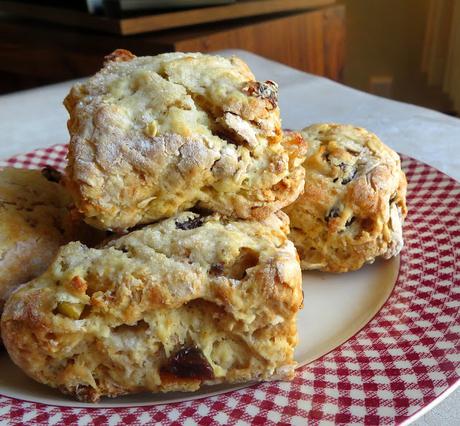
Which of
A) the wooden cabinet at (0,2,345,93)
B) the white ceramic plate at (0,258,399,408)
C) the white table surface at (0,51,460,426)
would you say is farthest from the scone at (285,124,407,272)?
the wooden cabinet at (0,2,345,93)

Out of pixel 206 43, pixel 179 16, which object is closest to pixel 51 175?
pixel 206 43

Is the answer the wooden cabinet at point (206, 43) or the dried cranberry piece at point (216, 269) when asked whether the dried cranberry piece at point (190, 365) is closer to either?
the dried cranberry piece at point (216, 269)

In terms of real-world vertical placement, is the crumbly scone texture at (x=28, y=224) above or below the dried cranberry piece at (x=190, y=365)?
above

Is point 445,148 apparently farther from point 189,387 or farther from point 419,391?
point 189,387

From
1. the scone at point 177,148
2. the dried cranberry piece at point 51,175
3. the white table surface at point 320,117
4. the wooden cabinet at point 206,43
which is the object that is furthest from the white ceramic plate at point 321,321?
the wooden cabinet at point 206,43

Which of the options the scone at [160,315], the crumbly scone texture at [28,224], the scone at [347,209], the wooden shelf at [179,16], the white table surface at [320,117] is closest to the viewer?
the scone at [160,315]

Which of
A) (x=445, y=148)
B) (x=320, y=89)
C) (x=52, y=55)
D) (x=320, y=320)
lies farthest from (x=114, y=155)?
(x=52, y=55)
